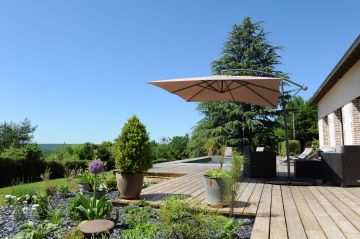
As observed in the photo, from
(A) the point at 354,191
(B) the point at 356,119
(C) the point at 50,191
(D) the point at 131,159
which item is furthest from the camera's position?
(B) the point at 356,119

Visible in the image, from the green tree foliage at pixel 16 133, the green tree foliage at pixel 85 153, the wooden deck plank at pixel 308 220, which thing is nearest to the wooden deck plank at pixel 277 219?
the wooden deck plank at pixel 308 220

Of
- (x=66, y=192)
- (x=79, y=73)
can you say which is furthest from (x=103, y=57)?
(x=66, y=192)

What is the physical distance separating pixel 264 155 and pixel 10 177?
37.6 ft

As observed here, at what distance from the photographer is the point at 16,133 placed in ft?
111

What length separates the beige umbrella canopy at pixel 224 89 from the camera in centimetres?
638

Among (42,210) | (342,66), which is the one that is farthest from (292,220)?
(342,66)

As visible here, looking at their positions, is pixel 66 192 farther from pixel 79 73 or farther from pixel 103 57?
pixel 79 73

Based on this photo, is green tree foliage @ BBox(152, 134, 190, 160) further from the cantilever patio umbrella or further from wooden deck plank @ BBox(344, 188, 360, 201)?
wooden deck plank @ BBox(344, 188, 360, 201)

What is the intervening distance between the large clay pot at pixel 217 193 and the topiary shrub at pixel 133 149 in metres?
1.19

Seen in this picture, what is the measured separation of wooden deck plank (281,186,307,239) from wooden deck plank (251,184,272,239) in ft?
0.67

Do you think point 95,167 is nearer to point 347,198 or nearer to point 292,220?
point 292,220

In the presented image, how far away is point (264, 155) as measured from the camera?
725 cm

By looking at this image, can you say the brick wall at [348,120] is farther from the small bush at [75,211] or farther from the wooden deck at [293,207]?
the small bush at [75,211]

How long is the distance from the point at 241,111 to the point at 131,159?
1631cm
